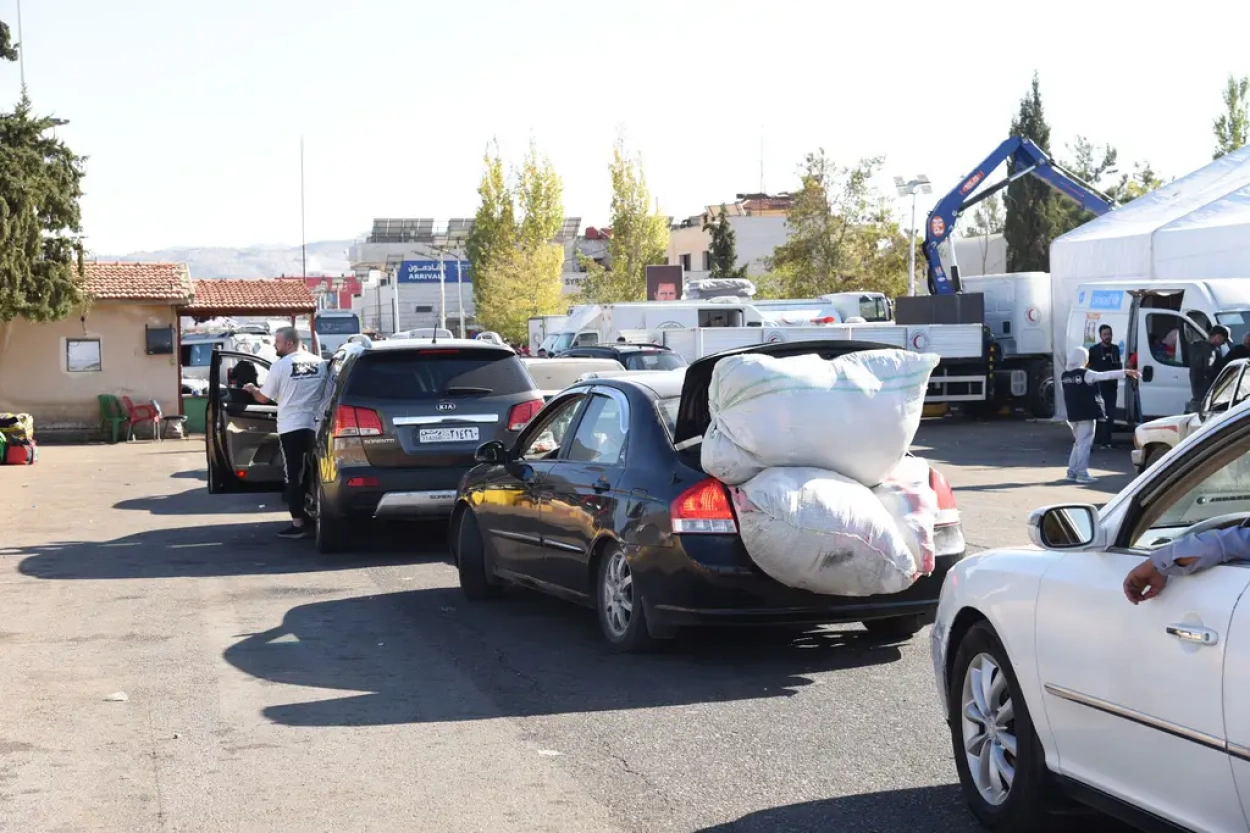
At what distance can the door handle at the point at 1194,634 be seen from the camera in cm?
400

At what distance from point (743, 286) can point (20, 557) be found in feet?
117

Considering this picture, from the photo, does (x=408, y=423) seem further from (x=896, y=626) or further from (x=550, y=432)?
(x=896, y=626)

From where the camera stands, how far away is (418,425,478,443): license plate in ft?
44.0

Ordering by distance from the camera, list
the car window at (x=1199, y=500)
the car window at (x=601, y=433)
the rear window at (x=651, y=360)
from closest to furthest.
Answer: the car window at (x=1199, y=500) < the car window at (x=601, y=433) < the rear window at (x=651, y=360)

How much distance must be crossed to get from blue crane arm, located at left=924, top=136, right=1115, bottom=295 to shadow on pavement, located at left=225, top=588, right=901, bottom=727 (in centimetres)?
2850

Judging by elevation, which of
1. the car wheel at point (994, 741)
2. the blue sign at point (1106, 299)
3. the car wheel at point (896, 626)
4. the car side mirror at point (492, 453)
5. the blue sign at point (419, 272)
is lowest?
the car wheel at point (896, 626)

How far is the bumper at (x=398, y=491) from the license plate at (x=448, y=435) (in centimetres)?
25

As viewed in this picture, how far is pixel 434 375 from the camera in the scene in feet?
44.9

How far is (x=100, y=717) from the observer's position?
756 centimetres

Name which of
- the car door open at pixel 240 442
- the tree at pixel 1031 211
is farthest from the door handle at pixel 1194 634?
the tree at pixel 1031 211

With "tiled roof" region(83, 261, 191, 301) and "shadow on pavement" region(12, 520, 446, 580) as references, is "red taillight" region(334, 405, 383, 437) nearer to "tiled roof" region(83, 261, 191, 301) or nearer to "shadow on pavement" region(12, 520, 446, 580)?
"shadow on pavement" region(12, 520, 446, 580)

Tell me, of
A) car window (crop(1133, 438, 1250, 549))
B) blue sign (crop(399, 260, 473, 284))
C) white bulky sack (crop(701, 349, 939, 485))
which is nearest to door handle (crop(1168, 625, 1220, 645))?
car window (crop(1133, 438, 1250, 549))

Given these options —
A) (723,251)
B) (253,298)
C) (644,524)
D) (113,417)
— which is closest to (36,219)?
(113,417)

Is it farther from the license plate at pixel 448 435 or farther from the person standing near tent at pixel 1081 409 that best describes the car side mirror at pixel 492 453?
the person standing near tent at pixel 1081 409
